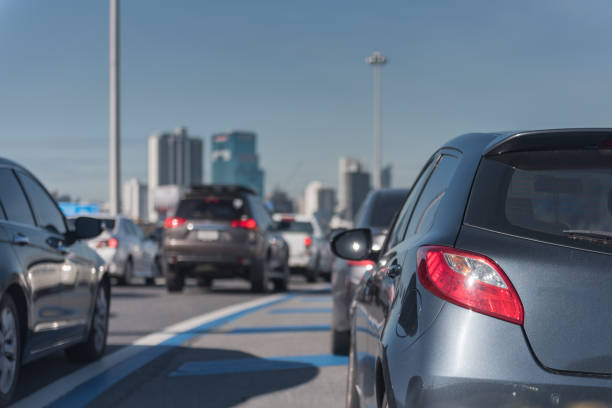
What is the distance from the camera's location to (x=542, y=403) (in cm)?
265

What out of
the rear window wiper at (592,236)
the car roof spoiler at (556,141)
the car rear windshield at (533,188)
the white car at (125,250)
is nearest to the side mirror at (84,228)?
the car rear windshield at (533,188)

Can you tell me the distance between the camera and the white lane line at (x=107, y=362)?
626 centimetres

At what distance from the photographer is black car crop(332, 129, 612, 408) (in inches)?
107

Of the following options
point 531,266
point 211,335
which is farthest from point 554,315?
Result: point 211,335

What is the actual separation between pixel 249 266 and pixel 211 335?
6.99m

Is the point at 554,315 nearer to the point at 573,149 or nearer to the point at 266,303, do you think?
the point at 573,149

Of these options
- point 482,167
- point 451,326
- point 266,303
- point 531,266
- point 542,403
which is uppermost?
point 482,167

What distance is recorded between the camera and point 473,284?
2865 mm

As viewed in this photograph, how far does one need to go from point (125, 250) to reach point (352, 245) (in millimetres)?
15704

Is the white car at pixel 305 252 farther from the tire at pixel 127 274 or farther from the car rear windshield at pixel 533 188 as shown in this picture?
the car rear windshield at pixel 533 188

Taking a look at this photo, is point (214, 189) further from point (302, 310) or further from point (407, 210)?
point (407, 210)

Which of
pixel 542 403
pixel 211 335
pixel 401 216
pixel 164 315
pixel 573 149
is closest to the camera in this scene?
pixel 542 403

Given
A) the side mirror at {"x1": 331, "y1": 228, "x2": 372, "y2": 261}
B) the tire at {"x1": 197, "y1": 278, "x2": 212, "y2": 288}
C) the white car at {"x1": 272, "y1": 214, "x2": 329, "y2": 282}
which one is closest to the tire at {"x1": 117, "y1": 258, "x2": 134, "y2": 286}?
the tire at {"x1": 197, "y1": 278, "x2": 212, "y2": 288}

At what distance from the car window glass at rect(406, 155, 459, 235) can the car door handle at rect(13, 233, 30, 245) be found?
2982mm
